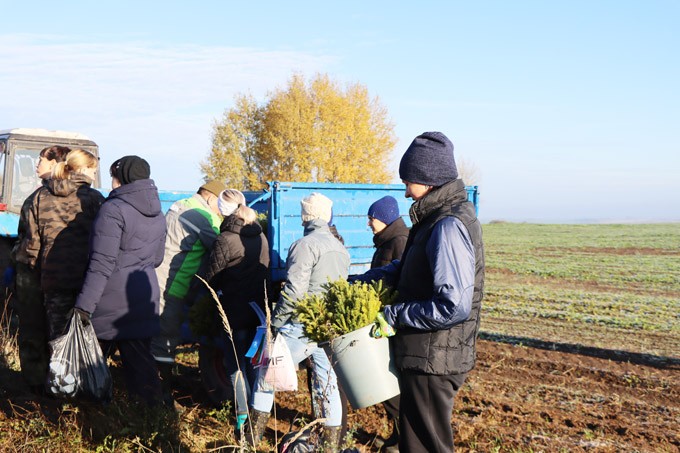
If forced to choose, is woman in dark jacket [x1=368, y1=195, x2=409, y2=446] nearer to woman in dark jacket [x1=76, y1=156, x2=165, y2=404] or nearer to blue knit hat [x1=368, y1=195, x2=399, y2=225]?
blue knit hat [x1=368, y1=195, x2=399, y2=225]

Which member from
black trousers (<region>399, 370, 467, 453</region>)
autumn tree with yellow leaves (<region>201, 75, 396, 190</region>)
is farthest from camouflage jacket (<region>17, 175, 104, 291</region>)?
autumn tree with yellow leaves (<region>201, 75, 396, 190</region>)

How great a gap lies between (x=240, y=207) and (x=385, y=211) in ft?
3.63

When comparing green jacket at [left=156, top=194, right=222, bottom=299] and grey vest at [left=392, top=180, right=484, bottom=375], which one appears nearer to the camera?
grey vest at [left=392, top=180, right=484, bottom=375]

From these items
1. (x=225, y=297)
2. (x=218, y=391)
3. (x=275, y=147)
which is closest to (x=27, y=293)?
(x=225, y=297)

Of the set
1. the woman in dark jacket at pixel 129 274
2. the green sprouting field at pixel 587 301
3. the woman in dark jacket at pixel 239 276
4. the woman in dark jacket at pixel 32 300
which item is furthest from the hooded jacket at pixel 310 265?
the green sprouting field at pixel 587 301

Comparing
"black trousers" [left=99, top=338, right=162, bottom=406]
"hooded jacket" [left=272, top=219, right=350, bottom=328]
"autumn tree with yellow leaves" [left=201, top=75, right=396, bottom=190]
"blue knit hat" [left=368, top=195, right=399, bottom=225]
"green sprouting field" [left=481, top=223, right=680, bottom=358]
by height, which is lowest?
"green sprouting field" [left=481, top=223, right=680, bottom=358]

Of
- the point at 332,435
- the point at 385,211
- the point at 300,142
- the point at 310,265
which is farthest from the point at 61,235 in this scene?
the point at 300,142

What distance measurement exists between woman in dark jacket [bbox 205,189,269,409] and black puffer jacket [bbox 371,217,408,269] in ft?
3.00

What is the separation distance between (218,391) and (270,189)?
6.08 ft

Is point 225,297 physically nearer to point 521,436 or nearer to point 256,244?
point 256,244

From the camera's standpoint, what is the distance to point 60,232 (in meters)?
4.89

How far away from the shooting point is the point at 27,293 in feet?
16.8

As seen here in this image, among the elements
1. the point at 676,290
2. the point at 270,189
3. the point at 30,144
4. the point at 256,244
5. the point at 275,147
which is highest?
the point at 275,147

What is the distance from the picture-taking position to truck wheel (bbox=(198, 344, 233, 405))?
6.05 meters
